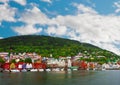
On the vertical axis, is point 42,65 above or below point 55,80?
above

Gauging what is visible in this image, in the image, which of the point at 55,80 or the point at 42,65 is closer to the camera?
the point at 55,80

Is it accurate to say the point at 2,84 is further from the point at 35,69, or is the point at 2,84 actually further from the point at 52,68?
the point at 52,68

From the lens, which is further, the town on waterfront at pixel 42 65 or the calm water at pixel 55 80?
the town on waterfront at pixel 42 65

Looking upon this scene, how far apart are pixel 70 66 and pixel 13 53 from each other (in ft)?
149

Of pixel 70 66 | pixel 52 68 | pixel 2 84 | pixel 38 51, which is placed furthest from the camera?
pixel 38 51

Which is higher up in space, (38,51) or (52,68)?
(38,51)

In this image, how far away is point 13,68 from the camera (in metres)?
129

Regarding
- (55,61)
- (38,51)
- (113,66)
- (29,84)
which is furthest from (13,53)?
(29,84)

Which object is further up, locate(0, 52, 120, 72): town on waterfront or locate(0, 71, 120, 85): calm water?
locate(0, 52, 120, 72): town on waterfront

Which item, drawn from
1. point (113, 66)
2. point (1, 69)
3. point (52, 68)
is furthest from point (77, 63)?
point (1, 69)

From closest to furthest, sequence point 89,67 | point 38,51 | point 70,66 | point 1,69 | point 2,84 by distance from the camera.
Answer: point 2,84
point 1,69
point 70,66
point 89,67
point 38,51

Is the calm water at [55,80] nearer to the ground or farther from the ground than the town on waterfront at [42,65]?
nearer to the ground

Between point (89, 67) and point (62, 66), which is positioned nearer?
point (62, 66)

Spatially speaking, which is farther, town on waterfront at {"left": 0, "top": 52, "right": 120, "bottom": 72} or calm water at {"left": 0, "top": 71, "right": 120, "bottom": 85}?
town on waterfront at {"left": 0, "top": 52, "right": 120, "bottom": 72}
